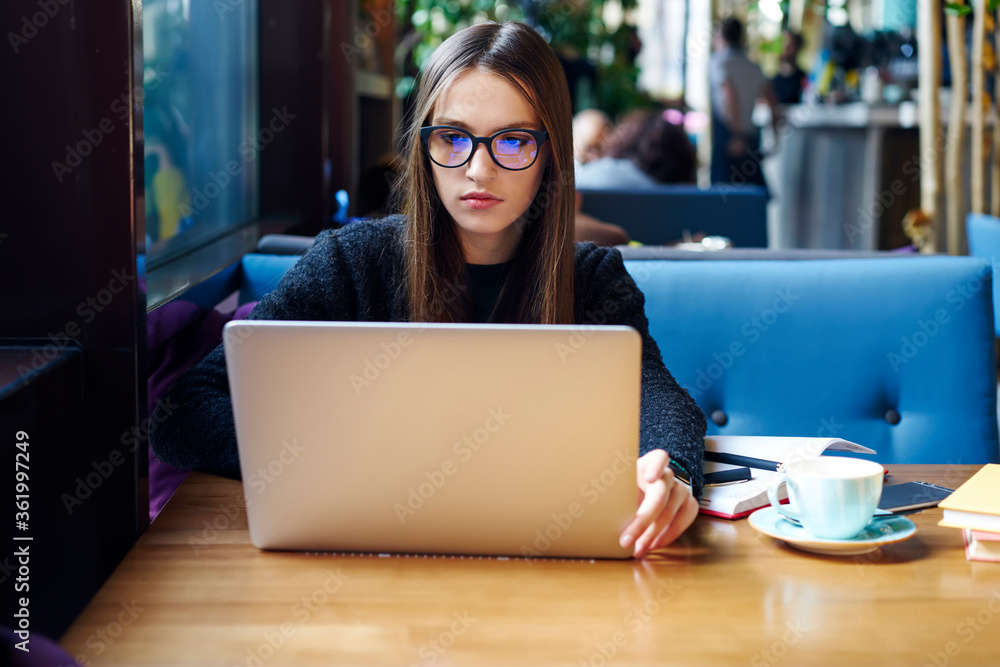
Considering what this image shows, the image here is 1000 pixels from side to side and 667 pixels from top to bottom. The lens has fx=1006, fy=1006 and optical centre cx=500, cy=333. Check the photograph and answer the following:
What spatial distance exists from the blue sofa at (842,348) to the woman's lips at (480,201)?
0.52m

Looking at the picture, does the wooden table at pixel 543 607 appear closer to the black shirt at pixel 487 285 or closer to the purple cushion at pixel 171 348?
the purple cushion at pixel 171 348

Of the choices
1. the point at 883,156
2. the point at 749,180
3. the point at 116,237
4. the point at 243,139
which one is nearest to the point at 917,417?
the point at 116,237

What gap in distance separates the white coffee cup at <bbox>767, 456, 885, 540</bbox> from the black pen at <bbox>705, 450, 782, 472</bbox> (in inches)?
7.4

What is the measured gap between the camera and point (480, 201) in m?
1.33

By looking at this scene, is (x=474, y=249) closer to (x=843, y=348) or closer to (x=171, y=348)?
(x=171, y=348)

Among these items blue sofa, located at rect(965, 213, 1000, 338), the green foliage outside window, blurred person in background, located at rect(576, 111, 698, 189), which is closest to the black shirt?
blue sofa, located at rect(965, 213, 1000, 338)

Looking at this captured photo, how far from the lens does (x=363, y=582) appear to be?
0.87 metres

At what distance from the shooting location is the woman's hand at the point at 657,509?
2.99 ft

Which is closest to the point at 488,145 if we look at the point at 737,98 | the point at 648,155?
the point at 648,155

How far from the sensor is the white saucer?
93 centimetres

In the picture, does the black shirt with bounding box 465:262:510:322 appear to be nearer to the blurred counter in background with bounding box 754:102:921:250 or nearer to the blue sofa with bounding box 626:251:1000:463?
the blue sofa with bounding box 626:251:1000:463

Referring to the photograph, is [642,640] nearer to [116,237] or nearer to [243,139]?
[116,237]

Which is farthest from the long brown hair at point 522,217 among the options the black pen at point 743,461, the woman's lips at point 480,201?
the black pen at point 743,461

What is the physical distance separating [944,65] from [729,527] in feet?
15.8
